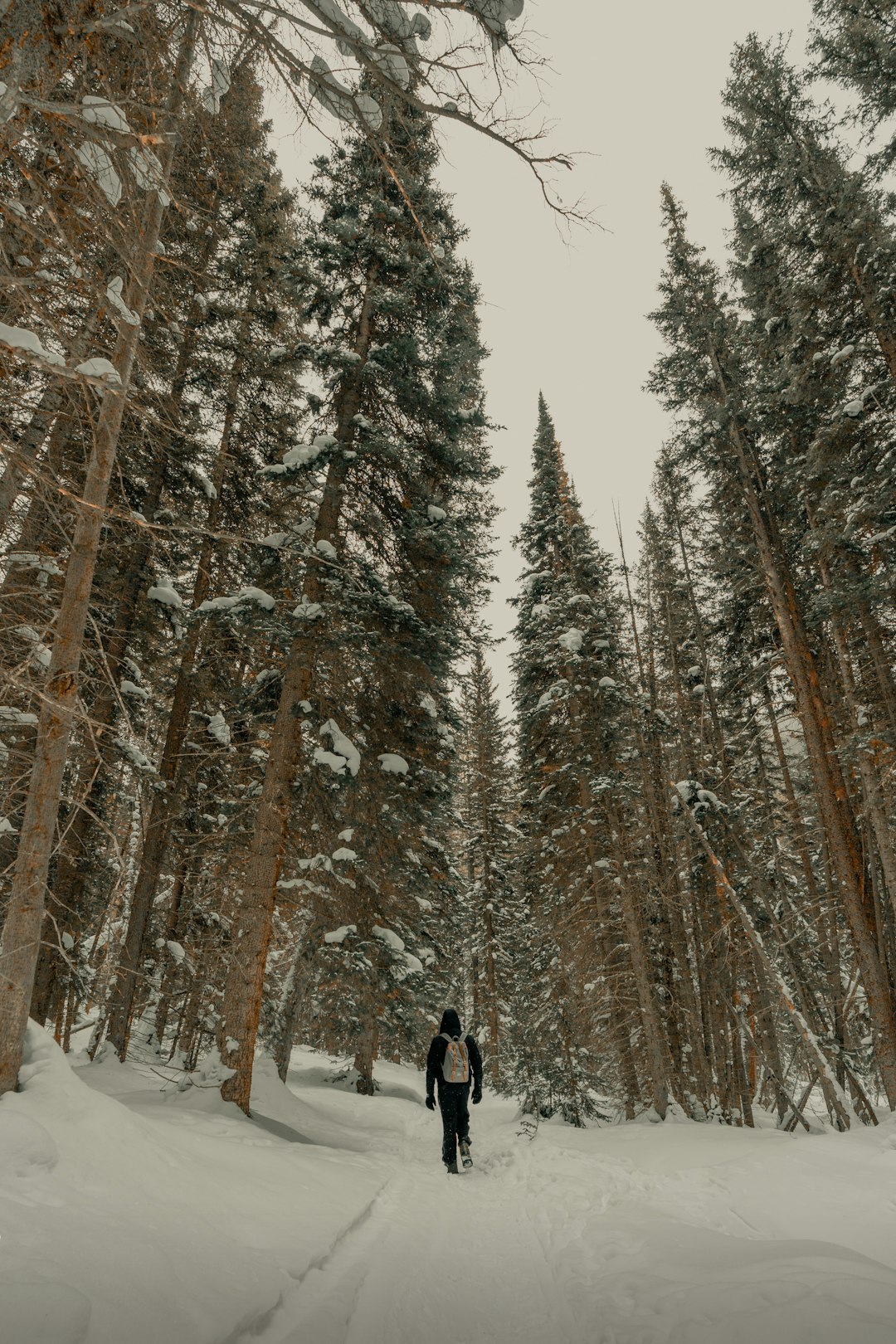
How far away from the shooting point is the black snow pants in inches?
316

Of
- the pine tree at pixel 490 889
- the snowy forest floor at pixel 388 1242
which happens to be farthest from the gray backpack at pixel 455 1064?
the pine tree at pixel 490 889

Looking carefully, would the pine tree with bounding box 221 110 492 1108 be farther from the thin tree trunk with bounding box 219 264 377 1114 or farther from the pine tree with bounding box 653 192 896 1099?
the pine tree with bounding box 653 192 896 1099

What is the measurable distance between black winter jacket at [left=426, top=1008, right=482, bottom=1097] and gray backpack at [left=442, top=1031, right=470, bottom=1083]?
0.07 meters

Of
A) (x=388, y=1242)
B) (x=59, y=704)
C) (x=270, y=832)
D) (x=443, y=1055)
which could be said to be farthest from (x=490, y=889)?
(x=59, y=704)

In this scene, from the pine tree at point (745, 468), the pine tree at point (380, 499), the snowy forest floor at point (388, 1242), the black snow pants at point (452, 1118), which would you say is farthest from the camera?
the pine tree at point (745, 468)

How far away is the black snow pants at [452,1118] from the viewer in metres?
8.02

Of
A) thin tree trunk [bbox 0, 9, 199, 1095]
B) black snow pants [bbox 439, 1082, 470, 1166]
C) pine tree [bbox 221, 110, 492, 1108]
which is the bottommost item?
black snow pants [bbox 439, 1082, 470, 1166]

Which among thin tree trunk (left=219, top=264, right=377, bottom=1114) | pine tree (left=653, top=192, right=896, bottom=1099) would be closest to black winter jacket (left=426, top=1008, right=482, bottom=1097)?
thin tree trunk (left=219, top=264, right=377, bottom=1114)

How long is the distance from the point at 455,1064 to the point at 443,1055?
224 mm

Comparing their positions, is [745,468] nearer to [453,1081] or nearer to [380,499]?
[380,499]

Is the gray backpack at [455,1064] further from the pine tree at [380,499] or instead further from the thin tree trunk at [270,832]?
the thin tree trunk at [270,832]

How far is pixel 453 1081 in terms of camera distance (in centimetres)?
832

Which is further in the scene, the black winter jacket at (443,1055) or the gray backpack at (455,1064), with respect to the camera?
the black winter jacket at (443,1055)

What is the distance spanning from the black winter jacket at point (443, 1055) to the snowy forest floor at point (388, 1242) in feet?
4.88
